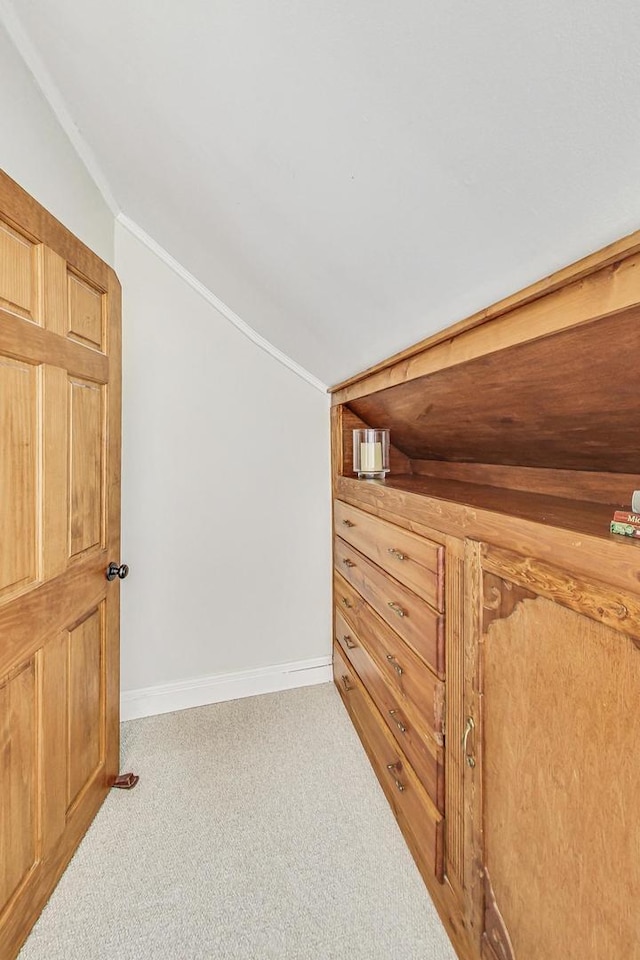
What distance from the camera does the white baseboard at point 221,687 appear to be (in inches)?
79.4

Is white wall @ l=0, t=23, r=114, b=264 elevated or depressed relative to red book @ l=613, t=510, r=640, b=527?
elevated

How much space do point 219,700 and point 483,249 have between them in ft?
7.24

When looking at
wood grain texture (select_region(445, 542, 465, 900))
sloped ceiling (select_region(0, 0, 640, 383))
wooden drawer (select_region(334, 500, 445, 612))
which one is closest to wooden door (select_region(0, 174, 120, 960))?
sloped ceiling (select_region(0, 0, 640, 383))

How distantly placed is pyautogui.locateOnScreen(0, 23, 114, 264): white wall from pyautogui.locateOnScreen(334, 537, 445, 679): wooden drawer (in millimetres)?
1691

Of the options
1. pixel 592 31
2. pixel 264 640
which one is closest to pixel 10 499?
pixel 592 31

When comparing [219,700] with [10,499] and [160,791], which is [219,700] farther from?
[10,499]

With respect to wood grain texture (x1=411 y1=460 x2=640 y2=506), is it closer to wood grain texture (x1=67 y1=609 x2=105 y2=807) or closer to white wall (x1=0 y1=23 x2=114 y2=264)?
wood grain texture (x1=67 y1=609 x2=105 y2=807)

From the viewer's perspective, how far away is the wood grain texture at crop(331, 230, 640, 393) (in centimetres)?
58

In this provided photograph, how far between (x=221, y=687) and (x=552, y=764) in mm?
1740

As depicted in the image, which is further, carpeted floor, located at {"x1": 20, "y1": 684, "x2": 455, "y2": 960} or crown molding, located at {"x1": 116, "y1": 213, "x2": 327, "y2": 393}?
crown molding, located at {"x1": 116, "y1": 213, "x2": 327, "y2": 393}

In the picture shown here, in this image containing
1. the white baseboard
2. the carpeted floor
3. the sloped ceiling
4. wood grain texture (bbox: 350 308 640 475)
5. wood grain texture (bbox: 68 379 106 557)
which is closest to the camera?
the sloped ceiling

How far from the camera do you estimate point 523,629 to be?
0.84 metres

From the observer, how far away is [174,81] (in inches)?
37.0

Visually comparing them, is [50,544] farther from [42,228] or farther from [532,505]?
[532,505]
